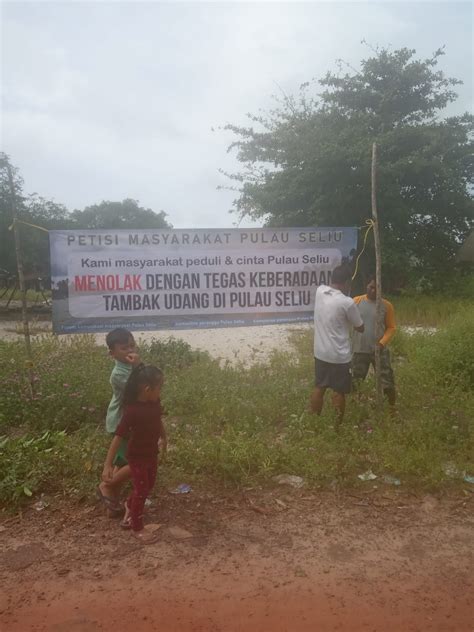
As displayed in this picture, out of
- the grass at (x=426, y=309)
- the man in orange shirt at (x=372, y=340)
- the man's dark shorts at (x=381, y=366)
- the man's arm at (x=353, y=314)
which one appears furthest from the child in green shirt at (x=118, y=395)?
the grass at (x=426, y=309)

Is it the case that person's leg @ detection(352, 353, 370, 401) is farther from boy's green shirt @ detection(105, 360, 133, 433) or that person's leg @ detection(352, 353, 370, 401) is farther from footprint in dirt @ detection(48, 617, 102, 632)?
footprint in dirt @ detection(48, 617, 102, 632)

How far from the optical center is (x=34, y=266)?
1805cm

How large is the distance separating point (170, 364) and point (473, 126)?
13814mm

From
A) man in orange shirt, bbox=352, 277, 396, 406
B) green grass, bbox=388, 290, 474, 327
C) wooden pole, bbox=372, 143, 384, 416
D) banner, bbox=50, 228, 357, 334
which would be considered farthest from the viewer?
green grass, bbox=388, 290, 474, 327

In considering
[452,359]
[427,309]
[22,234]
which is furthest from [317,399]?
[22,234]

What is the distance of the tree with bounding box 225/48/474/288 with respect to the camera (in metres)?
14.8

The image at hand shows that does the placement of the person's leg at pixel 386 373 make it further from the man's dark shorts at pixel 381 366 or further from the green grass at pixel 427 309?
the green grass at pixel 427 309

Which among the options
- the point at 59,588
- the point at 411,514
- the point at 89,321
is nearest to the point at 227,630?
the point at 59,588

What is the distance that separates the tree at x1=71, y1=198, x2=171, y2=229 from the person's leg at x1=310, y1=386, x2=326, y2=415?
41009mm

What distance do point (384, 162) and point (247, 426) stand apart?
12.3 m

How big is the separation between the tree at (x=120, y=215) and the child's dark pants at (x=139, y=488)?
139 feet

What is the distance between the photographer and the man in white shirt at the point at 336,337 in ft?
15.4

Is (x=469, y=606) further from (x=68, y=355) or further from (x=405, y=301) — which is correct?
(x=405, y=301)

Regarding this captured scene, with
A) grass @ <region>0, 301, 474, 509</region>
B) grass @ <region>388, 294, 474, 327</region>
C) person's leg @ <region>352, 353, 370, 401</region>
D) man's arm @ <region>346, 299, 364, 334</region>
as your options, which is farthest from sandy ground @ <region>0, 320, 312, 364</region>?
man's arm @ <region>346, 299, 364, 334</region>
